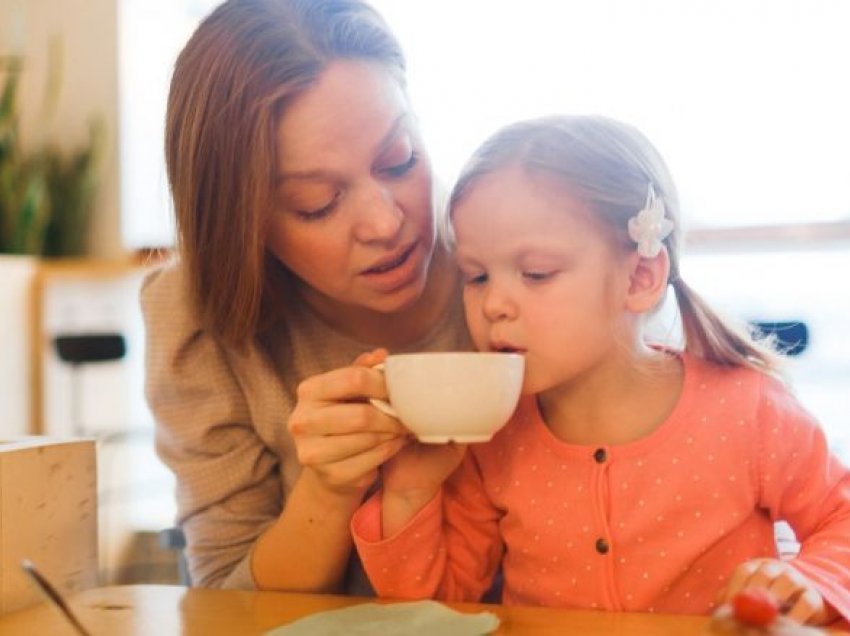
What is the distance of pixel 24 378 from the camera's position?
11.3 ft

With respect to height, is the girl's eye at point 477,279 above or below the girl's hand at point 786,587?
above

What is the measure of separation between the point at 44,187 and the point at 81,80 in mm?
433

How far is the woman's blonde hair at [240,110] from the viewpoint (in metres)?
1.21

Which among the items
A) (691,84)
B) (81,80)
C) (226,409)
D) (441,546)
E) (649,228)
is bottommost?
(441,546)

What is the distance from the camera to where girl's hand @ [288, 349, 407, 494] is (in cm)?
100

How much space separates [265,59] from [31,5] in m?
3.00

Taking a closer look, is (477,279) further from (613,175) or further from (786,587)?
(786,587)

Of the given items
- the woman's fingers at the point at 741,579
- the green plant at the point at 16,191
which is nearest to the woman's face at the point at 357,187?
the woman's fingers at the point at 741,579

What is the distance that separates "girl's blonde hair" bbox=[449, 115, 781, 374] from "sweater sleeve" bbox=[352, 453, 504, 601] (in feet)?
1.08

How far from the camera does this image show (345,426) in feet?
3.29

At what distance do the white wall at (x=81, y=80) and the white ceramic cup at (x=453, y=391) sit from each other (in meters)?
2.94

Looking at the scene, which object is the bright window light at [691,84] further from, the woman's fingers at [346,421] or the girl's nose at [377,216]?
the woman's fingers at [346,421]

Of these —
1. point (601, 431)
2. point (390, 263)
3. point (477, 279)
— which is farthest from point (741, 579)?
point (390, 263)

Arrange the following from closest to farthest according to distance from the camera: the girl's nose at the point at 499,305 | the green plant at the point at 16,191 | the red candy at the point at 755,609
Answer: the red candy at the point at 755,609, the girl's nose at the point at 499,305, the green plant at the point at 16,191
